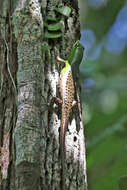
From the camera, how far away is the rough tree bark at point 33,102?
9.05 ft

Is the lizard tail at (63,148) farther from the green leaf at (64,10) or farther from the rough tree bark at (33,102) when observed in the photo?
the green leaf at (64,10)

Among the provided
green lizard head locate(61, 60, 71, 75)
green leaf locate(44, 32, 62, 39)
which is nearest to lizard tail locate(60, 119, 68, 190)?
green lizard head locate(61, 60, 71, 75)

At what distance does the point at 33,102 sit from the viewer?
2920mm

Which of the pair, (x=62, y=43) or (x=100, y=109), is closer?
(x=62, y=43)

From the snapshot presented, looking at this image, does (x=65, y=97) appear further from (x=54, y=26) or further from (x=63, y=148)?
(x=54, y=26)

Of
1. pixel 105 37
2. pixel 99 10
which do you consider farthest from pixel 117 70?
pixel 99 10

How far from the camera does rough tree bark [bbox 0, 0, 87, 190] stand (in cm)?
276

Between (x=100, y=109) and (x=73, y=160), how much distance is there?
3590 mm

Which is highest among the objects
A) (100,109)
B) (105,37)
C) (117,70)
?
(105,37)

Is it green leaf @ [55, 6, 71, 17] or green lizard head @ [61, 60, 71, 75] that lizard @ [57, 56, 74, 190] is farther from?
green leaf @ [55, 6, 71, 17]

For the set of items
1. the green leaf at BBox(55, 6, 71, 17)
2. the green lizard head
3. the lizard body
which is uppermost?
the green leaf at BBox(55, 6, 71, 17)

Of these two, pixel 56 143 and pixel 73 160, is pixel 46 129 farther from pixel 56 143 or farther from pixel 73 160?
pixel 73 160

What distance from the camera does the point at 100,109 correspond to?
21.6 feet

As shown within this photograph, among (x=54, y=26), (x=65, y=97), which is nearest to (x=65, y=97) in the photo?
(x=65, y=97)
